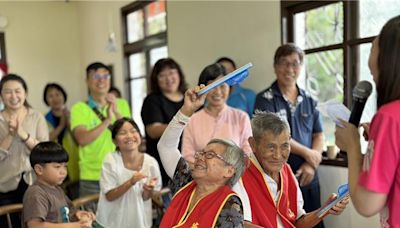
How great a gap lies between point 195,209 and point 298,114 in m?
1.15

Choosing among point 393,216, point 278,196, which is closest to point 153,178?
point 278,196

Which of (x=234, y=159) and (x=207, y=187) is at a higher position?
(x=234, y=159)

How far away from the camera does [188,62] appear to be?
4.26 m

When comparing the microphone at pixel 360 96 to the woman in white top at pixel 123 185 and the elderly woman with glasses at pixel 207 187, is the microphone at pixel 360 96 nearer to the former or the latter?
the elderly woman with glasses at pixel 207 187

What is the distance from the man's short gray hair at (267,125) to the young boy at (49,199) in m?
0.85

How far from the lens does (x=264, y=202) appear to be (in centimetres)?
166

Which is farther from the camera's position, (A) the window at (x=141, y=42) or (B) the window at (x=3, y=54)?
(B) the window at (x=3, y=54)

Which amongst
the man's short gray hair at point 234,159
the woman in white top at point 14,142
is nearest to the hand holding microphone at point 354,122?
the man's short gray hair at point 234,159

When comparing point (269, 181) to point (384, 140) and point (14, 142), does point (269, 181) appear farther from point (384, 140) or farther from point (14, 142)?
point (14, 142)

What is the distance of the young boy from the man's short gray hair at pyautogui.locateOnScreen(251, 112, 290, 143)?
0.85 metres

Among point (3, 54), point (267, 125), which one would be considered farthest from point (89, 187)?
point (3, 54)

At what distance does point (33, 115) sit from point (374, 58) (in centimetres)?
213

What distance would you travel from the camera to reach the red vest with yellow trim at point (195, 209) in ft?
4.87

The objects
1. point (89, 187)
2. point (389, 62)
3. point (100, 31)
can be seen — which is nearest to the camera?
point (389, 62)
